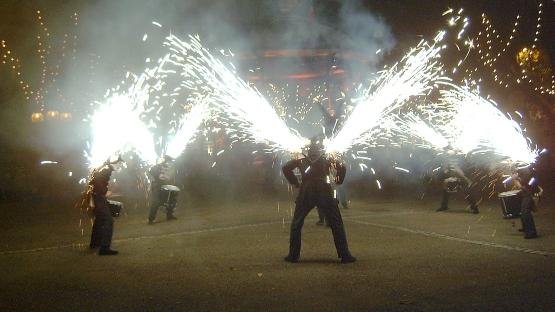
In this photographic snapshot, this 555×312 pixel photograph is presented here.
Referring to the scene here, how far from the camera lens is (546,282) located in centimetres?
746

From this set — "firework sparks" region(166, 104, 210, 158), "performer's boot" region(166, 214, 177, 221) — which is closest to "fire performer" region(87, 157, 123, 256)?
"performer's boot" region(166, 214, 177, 221)

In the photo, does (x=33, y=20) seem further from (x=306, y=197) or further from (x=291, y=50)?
(x=306, y=197)

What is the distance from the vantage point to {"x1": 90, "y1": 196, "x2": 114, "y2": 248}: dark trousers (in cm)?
1038

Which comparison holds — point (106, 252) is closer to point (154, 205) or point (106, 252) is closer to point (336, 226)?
point (336, 226)

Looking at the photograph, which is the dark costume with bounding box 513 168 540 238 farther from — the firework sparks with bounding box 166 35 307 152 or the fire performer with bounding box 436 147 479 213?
Result: the firework sparks with bounding box 166 35 307 152

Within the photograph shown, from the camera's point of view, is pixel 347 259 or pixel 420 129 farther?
pixel 420 129

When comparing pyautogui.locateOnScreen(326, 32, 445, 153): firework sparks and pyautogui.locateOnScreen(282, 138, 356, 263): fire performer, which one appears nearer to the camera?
pyautogui.locateOnScreen(282, 138, 356, 263): fire performer

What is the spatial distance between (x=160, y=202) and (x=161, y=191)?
0.27 metres

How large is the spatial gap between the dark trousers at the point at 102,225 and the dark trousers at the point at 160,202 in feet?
12.2

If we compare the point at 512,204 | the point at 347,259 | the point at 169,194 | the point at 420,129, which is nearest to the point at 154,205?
the point at 169,194

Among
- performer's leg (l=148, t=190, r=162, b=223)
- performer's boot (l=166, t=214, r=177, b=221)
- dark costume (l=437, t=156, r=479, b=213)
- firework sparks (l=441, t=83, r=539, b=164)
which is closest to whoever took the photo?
firework sparks (l=441, t=83, r=539, b=164)

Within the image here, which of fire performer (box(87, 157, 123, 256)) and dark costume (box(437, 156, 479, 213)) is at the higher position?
dark costume (box(437, 156, 479, 213))

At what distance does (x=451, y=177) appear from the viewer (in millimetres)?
15852

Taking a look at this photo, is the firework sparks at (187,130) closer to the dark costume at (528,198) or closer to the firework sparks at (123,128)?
the firework sparks at (123,128)
